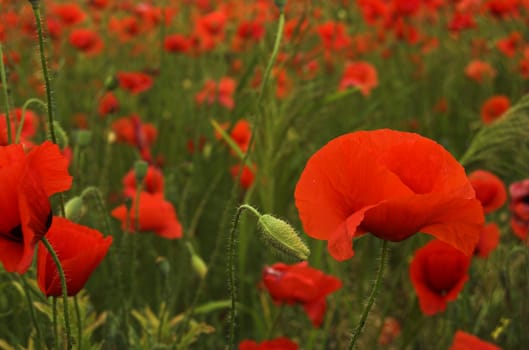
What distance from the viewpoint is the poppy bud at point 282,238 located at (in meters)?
0.87

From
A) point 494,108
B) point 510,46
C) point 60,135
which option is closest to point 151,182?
point 60,135

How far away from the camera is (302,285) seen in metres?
1.33

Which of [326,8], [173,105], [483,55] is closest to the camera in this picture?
[173,105]

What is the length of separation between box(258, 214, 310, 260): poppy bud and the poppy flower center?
1.75 feet

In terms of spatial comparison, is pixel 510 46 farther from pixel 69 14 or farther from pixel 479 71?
pixel 69 14

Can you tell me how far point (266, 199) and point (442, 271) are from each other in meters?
0.69

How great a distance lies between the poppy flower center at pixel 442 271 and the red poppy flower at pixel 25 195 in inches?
29.8

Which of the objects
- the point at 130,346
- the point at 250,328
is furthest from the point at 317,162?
the point at 250,328

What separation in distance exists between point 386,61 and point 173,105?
5.62 ft

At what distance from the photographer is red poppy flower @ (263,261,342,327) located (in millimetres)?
1332

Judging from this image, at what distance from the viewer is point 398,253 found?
243 cm

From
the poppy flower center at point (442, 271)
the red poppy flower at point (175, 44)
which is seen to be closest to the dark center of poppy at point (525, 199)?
the poppy flower center at point (442, 271)

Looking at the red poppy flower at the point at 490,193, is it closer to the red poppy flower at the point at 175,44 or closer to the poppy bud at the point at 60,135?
the poppy bud at the point at 60,135

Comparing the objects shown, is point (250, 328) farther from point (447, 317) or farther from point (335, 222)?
point (335, 222)
